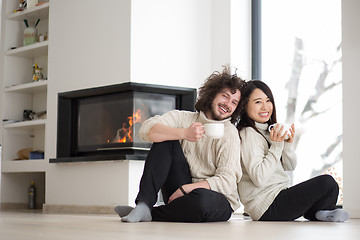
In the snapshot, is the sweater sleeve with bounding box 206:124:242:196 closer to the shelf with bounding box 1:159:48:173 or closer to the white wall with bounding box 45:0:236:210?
the white wall with bounding box 45:0:236:210

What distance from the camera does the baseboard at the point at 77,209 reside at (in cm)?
525

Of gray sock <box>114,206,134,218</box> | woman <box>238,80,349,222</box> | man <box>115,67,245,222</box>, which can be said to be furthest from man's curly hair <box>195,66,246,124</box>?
gray sock <box>114,206,134,218</box>

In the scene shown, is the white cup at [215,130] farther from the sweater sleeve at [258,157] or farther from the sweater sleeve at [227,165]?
the sweater sleeve at [258,157]

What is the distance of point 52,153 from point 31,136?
94 cm

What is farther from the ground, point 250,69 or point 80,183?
point 250,69

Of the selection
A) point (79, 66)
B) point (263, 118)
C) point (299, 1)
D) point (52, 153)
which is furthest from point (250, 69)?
point (263, 118)

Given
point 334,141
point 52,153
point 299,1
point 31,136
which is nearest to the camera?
point 334,141

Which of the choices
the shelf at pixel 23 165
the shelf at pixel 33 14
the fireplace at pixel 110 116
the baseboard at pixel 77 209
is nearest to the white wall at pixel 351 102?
the fireplace at pixel 110 116

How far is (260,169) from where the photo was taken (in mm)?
3186

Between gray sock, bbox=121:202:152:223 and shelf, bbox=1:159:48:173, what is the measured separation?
10.3ft

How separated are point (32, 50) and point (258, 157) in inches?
150

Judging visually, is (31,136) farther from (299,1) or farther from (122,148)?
(299,1)

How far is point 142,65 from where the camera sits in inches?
206

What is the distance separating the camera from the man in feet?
9.81
